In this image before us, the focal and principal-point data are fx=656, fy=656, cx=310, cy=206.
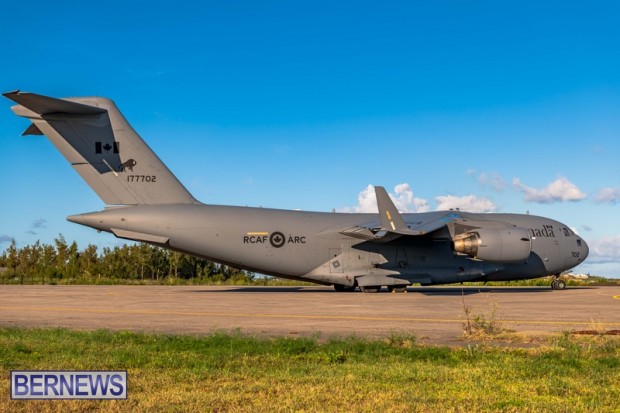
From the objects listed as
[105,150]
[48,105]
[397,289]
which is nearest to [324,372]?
[48,105]

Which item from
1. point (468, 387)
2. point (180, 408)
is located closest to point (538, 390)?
point (468, 387)

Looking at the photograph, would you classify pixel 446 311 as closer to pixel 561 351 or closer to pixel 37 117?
pixel 561 351

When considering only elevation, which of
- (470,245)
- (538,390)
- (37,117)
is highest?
(37,117)

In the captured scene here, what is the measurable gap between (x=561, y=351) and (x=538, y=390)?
2.73m

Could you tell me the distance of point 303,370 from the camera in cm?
839

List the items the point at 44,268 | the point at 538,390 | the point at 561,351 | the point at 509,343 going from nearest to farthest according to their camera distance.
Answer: the point at 538,390, the point at 561,351, the point at 509,343, the point at 44,268

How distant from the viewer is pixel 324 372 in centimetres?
820

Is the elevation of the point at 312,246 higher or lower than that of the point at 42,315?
higher

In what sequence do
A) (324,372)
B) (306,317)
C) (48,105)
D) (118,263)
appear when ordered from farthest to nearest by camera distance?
1. (118,263)
2. (48,105)
3. (306,317)
4. (324,372)

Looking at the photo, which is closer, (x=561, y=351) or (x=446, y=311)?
(x=561, y=351)

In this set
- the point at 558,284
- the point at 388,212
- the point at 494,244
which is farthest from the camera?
the point at 558,284

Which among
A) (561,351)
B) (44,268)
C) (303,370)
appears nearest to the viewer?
(303,370)

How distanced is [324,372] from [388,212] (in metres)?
19.6
